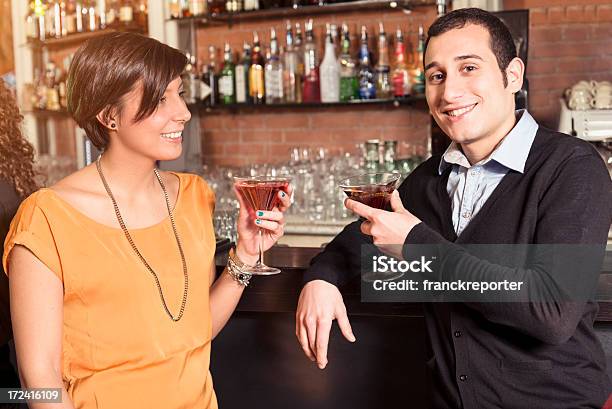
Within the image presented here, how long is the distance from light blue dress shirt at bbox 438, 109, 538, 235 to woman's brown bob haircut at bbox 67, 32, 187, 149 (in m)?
0.66

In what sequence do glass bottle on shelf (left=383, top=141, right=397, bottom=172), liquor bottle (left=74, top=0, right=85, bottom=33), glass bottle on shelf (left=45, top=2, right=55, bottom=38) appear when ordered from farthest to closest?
glass bottle on shelf (left=45, top=2, right=55, bottom=38)
liquor bottle (left=74, top=0, right=85, bottom=33)
glass bottle on shelf (left=383, top=141, right=397, bottom=172)

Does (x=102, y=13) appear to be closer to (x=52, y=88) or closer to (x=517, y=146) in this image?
(x=52, y=88)

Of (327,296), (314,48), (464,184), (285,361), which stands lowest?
(285,361)

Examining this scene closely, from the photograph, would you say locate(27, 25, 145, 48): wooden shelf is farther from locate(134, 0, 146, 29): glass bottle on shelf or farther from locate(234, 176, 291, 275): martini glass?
locate(234, 176, 291, 275): martini glass

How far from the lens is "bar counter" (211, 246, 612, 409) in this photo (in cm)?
204

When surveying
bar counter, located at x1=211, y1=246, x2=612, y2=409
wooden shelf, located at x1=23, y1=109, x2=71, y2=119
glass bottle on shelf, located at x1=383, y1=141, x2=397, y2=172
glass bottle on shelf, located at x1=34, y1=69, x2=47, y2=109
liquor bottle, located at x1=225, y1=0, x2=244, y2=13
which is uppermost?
liquor bottle, located at x1=225, y1=0, x2=244, y2=13

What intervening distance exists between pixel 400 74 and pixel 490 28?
242 cm

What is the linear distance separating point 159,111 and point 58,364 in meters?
0.56

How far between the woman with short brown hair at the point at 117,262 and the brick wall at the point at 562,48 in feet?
11.0

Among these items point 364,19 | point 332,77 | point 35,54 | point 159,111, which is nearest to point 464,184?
point 159,111

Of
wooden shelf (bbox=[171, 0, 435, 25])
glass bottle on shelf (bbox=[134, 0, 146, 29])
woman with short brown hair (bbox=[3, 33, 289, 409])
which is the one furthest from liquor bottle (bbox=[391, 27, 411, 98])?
woman with short brown hair (bbox=[3, 33, 289, 409])

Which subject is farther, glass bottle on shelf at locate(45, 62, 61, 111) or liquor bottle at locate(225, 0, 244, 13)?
glass bottle on shelf at locate(45, 62, 61, 111)

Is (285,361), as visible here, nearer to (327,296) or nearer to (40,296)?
(327,296)

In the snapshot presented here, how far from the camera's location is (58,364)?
1.51 metres
